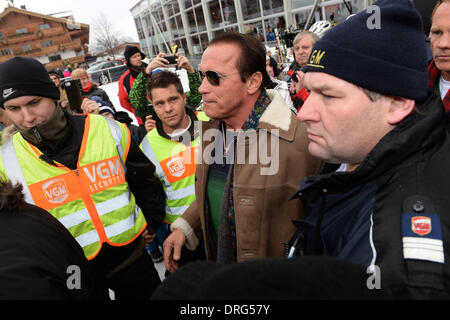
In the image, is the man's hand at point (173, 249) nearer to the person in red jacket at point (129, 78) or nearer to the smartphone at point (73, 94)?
the smartphone at point (73, 94)

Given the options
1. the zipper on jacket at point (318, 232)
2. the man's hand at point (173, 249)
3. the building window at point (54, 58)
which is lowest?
the man's hand at point (173, 249)

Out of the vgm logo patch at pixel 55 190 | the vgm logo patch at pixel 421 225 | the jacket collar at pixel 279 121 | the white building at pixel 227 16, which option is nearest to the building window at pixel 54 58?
the white building at pixel 227 16

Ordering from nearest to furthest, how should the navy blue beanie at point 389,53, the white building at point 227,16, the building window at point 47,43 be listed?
the navy blue beanie at point 389,53
the white building at point 227,16
the building window at point 47,43

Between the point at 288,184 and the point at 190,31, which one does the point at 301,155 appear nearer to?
the point at 288,184

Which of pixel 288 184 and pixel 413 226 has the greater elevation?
pixel 413 226

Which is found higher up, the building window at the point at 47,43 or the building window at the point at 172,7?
the building window at the point at 47,43

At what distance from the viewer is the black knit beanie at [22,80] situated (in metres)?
1.81

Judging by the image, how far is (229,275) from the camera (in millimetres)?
478

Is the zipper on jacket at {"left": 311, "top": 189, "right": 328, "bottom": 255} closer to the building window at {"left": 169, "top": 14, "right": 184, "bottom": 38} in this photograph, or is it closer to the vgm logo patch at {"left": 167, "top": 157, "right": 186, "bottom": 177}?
the vgm logo patch at {"left": 167, "top": 157, "right": 186, "bottom": 177}

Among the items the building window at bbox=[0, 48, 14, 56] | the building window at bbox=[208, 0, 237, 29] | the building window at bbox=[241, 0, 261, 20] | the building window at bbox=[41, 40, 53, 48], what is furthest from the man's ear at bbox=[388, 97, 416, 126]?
the building window at bbox=[0, 48, 14, 56]

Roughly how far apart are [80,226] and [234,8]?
20603 millimetres

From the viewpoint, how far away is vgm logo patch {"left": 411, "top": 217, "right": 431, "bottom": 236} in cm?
68

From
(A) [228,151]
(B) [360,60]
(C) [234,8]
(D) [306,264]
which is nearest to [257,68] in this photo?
(A) [228,151]

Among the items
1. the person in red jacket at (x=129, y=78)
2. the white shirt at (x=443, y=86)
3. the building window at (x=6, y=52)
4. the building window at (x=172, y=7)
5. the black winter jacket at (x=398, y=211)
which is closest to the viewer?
the black winter jacket at (x=398, y=211)
